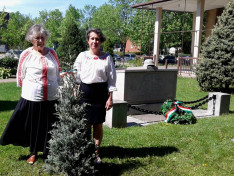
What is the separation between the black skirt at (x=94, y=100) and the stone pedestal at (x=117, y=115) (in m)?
2.08

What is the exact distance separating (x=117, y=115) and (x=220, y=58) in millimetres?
7960

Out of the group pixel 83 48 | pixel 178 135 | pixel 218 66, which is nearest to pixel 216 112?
pixel 178 135

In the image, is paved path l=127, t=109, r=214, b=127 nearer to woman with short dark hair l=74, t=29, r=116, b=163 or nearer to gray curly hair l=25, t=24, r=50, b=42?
woman with short dark hair l=74, t=29, r=116, b=163

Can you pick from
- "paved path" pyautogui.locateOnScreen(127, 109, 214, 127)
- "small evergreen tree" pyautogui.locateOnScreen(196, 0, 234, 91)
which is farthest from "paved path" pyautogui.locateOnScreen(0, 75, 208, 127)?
"small evergreen tree" pyautogui.locateOnScreen(196, 0, 234, 91)

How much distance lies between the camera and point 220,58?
12.4 meters

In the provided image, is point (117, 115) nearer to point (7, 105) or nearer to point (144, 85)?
point (144, 85)

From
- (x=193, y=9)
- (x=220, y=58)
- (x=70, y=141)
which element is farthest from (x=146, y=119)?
(x=193, y=9)

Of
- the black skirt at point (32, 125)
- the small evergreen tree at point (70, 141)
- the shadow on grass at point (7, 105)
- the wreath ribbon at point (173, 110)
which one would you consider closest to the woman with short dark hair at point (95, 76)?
the small evergreen tree at point (70, 141)

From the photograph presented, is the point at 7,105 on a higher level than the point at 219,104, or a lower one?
lower

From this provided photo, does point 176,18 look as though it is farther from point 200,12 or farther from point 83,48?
point 83,48

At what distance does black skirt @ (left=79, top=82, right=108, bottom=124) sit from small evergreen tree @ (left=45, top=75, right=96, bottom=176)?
30 cm

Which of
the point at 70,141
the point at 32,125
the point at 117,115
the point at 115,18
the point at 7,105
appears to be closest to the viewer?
the point at 70,141

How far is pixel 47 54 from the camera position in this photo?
3965mm

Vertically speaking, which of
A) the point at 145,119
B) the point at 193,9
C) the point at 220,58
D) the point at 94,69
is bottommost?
the point at 145,119
